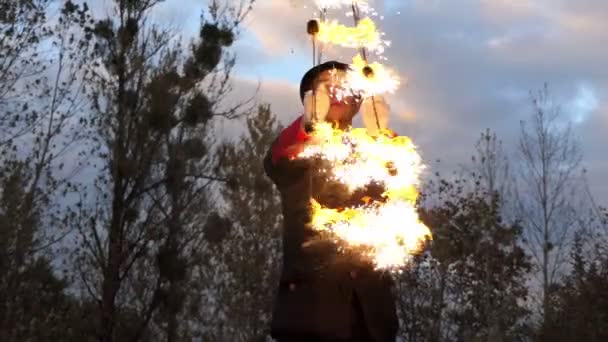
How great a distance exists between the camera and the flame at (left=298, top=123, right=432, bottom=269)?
4031 mm

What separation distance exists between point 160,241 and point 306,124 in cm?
859

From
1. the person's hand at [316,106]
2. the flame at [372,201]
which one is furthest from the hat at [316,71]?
the flame at [372,201]

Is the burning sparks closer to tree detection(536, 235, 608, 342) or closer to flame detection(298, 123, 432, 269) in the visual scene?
flame detection(298, 123, 432, 269)

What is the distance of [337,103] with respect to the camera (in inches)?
175

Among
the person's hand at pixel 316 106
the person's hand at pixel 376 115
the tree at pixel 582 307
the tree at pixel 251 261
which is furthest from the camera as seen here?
the tree at pixel 251 261

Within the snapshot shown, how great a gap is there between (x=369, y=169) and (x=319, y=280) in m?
0.73

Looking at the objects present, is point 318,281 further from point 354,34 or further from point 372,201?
point 354,34

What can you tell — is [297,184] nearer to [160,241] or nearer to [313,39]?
[313,39]

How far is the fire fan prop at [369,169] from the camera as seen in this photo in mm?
4043

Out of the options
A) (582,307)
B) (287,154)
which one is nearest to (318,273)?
(287,154)

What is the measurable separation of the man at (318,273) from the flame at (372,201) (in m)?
0.08

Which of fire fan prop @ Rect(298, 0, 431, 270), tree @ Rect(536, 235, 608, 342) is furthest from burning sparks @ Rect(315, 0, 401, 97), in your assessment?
tree @ Rect(536, 235, 608, 342)

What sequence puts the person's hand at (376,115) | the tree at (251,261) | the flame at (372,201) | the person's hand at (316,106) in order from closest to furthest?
the flame at (372,201) < the person's hand at (316,106) < the person's hand at (376,115) < the tree at (251,261)

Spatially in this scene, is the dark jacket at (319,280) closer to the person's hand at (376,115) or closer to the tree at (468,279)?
the person's hand at (376,115)
